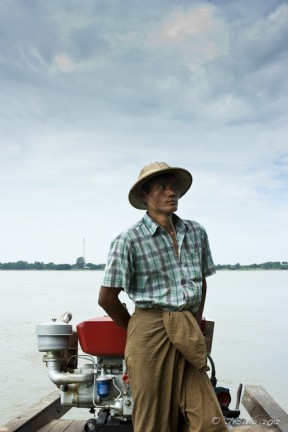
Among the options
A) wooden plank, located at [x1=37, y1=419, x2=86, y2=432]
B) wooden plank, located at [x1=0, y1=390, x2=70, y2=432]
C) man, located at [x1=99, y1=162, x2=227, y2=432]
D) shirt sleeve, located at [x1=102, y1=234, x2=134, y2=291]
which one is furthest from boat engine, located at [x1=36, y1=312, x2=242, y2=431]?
wooden plank, located at [x1=37, y1=419, x2=86, y2=432]

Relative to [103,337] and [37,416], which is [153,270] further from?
[37,416]

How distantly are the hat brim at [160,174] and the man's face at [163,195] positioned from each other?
38mm

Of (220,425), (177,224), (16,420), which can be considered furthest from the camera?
(16,420)

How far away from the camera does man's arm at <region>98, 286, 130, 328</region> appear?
3094mm

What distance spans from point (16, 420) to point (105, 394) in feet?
3.96

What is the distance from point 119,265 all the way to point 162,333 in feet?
1.41

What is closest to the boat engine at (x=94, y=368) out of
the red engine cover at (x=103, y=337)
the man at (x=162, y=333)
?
the red engine cover at (x=103, y=337)

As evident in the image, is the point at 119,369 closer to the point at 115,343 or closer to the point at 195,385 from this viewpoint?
the point at 115,343

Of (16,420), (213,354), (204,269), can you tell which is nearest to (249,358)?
(213,354)

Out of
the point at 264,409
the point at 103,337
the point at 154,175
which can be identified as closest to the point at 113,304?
the point at 103,337

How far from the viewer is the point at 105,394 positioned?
3.64 m

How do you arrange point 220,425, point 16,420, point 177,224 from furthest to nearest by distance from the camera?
point 16,420 < point 177,224 < point 220,425

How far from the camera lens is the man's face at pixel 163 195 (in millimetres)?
3146

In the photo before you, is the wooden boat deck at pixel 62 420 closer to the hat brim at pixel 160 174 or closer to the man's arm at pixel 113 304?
the man's arm at pixel 113 304
